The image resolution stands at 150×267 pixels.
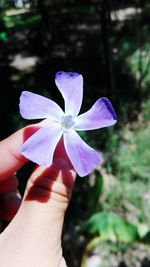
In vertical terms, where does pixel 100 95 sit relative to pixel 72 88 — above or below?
below

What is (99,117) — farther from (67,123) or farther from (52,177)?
(52,177)

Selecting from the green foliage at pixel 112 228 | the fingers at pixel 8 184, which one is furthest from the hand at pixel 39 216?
the green foliage at pixel 112 228

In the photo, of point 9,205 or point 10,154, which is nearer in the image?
point 10,154

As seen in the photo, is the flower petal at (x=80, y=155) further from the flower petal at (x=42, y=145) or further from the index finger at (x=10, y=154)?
the index finger at (x=10, y=154)

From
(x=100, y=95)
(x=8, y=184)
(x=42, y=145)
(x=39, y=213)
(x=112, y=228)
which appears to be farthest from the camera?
(x=100, y=95)

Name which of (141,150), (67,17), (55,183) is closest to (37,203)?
(55,183)

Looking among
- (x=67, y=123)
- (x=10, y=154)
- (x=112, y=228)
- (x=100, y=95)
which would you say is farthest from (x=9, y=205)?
(x=100, y=95)

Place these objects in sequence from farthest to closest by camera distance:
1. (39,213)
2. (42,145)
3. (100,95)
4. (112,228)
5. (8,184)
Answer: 1. (100,95)
2. (112,228)
3. (8,184)
4. (39,213)
5. (42,145)
